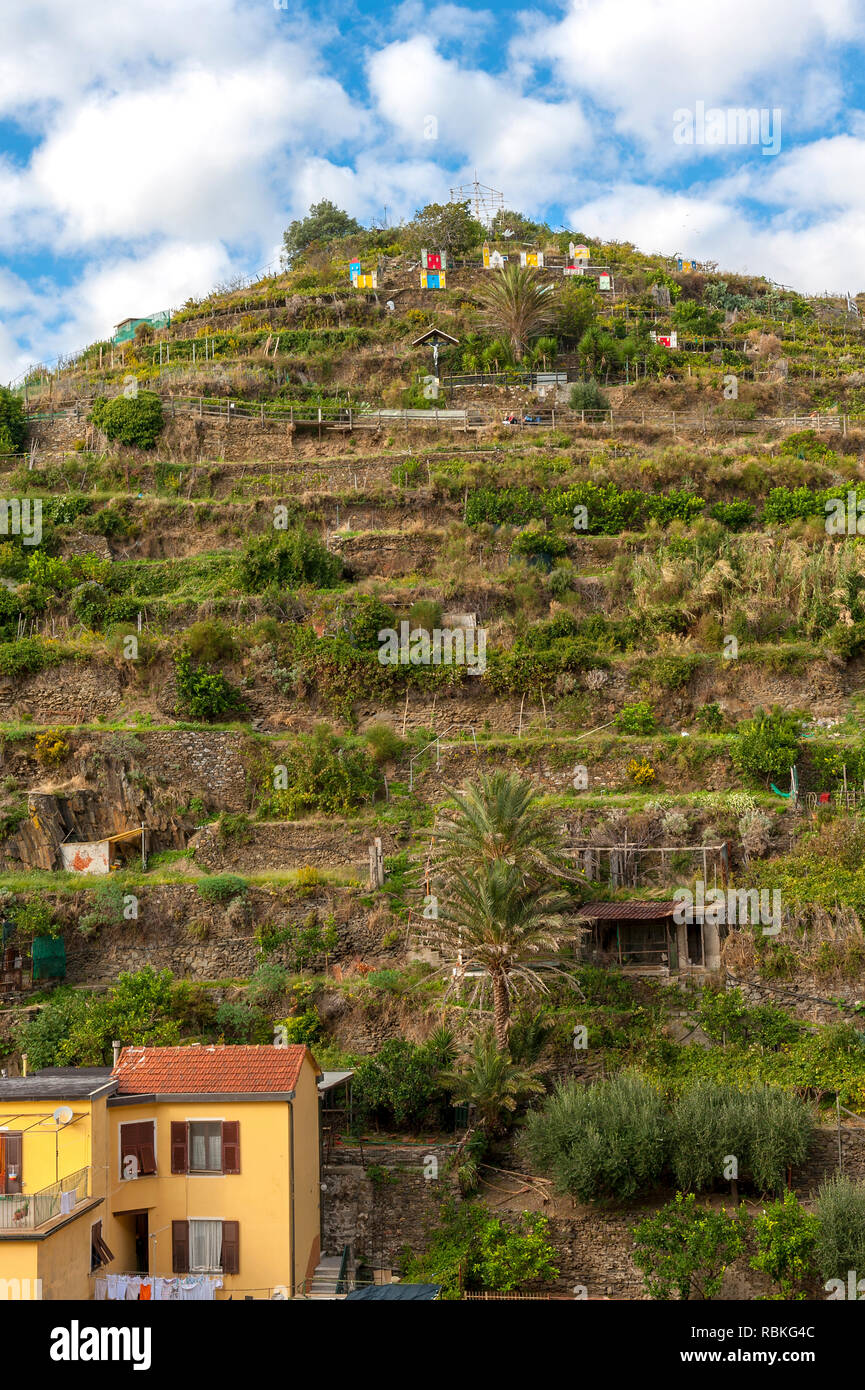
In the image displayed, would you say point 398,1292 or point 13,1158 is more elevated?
point 13,1158

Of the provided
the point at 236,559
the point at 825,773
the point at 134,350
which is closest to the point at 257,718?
the point at 236,559

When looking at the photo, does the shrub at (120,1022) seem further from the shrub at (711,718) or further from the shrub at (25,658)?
the shrub at (711,718)

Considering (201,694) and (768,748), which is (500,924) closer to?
(768,748)

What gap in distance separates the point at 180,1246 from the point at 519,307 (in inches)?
1683

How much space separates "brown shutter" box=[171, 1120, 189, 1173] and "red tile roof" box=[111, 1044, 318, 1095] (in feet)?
1.94

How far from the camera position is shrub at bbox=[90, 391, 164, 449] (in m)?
48.0

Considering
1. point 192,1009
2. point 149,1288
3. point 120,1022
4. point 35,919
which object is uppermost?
point 35,919

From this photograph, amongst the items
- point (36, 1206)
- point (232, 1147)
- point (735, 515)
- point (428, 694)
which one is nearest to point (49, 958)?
point (232, 1147)

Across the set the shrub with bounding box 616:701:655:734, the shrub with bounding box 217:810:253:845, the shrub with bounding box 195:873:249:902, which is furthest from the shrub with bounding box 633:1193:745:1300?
the shrub with bounding box 616:701:655:734

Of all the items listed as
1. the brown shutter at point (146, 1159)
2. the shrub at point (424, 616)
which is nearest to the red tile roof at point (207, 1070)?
the brown shutter at point (146, 1159)

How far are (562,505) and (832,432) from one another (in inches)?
490

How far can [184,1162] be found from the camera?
2248 centimetres

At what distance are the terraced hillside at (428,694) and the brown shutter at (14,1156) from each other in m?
5.52

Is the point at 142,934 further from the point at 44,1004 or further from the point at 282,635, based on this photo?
the point at 282,635
